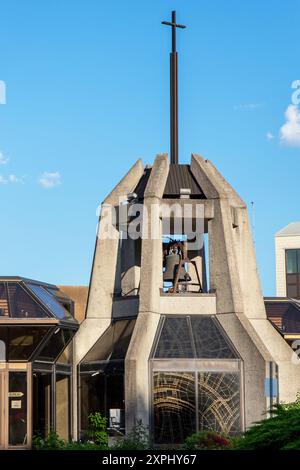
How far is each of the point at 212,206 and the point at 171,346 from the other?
6.02m

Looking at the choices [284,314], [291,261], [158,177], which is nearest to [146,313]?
[158,177]

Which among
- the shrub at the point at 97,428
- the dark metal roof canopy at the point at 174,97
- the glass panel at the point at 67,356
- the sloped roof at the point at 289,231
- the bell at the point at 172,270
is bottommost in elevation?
the shrub at the point at 97,428

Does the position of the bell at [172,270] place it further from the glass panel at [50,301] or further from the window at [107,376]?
the glass panel at [50,301]

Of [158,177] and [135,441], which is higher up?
[158,177]

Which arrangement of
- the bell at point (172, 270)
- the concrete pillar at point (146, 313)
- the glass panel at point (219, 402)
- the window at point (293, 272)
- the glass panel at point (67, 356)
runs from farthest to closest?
the window at point (293, 272)
the bell at point (172, 270)
the glass panel at point (67, 356)
the glass panel at point (219, 402)
the concrete pillar at point (146, 313)

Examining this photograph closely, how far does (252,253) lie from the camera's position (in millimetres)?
45094

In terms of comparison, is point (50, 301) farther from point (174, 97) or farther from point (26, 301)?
point (174, 97)

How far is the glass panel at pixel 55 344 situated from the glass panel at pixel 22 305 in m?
1.05

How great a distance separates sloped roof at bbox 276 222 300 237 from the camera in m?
100

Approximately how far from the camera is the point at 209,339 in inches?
1606

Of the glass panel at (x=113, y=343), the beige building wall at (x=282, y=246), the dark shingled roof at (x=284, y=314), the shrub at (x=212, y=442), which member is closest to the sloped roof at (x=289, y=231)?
the beige building wall at (x=282, y=246)

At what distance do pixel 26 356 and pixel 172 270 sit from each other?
7676 millimetres

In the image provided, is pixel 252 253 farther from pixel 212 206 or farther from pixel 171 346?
pixel 171 346

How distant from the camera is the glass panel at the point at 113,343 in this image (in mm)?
41000
